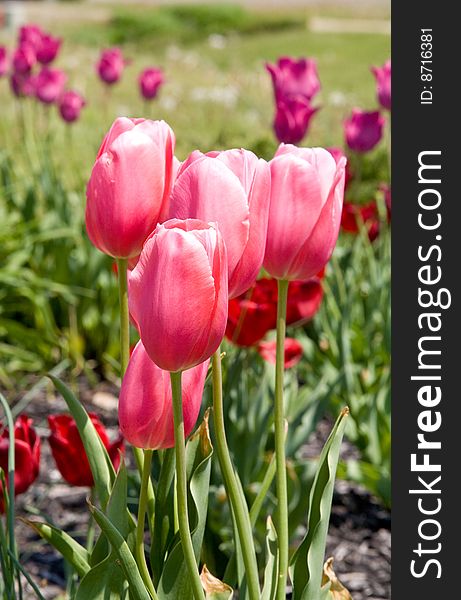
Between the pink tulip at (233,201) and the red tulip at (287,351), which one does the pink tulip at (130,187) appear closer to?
the pink tulip at (233,201)

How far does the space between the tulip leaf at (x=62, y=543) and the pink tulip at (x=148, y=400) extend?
214 mm

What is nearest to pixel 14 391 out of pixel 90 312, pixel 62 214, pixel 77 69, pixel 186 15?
pixel 90 312

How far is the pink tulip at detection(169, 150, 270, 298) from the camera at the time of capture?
2.73 feet

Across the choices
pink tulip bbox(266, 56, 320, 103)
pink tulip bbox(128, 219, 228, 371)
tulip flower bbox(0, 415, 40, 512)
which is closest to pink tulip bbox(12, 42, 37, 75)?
pink tulip bbox(266, 56, 320, 103)

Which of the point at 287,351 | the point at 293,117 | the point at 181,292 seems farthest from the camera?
the point at 293,117

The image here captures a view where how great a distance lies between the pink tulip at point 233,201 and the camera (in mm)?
833

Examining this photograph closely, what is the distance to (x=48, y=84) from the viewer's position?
129 inches

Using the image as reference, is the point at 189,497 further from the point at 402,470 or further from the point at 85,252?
the point at 85,252

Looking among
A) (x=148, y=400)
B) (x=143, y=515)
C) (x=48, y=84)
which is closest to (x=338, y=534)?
(x=143, y=515)

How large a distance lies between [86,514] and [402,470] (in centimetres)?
122

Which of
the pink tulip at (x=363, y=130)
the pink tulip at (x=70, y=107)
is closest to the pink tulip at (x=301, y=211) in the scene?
the pink tulip at (x=363, y=130)

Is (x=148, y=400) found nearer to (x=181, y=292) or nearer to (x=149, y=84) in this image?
(x=181, y=292)

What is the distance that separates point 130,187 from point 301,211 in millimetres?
171

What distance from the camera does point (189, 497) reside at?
41.8 inches
